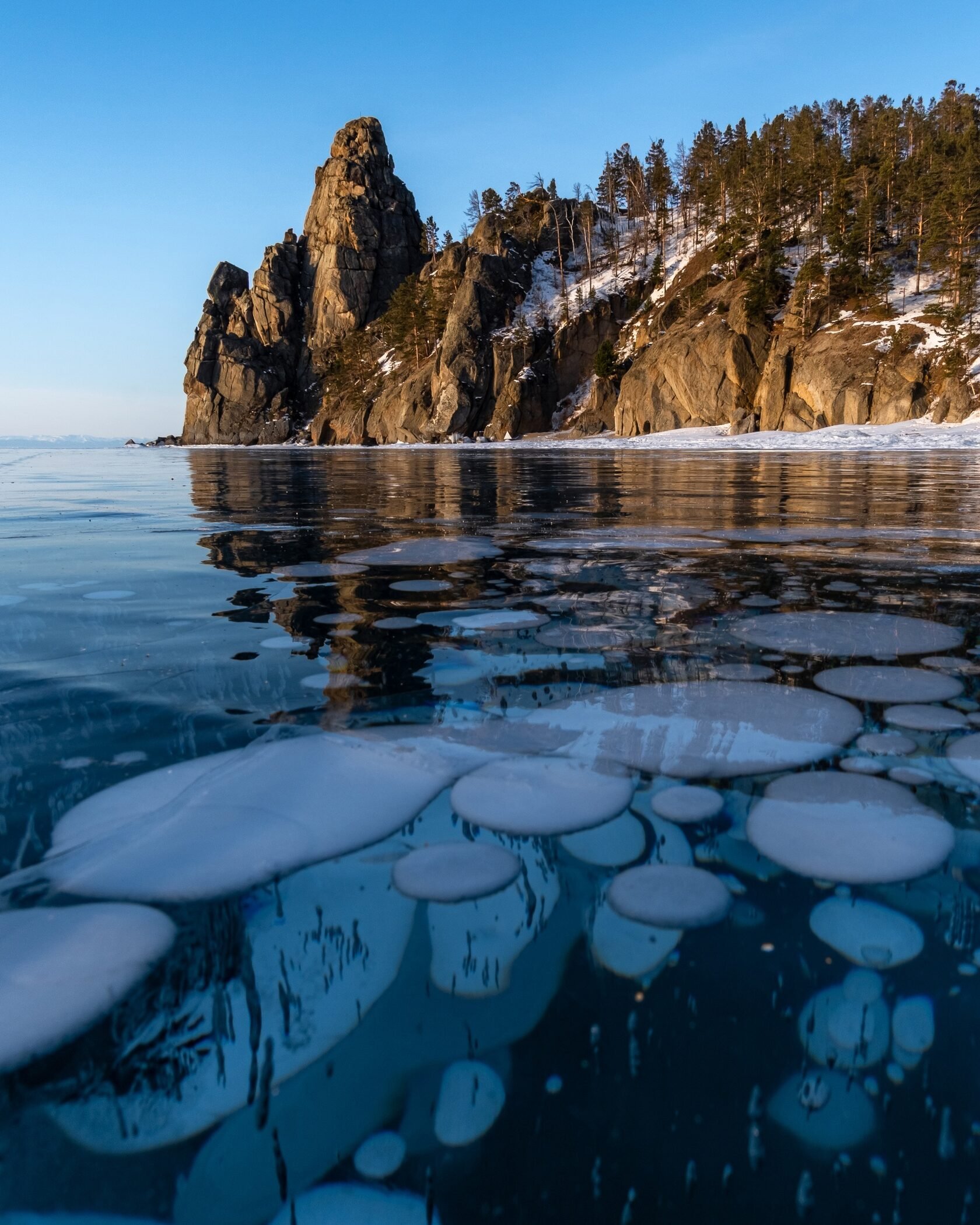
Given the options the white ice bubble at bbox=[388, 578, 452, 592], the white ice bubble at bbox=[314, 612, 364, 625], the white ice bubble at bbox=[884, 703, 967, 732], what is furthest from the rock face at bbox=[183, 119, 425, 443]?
the white ice bubble at bbox=[884, 703, 967, 732]

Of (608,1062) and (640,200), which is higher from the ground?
(640,200)

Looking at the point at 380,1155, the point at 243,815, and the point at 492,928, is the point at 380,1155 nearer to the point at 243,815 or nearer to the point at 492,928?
the point at 492,928

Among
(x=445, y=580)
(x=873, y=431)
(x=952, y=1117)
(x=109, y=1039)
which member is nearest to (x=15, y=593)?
(x=445, y=580)

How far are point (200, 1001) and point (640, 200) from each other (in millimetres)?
83809

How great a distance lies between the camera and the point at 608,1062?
3.29ft

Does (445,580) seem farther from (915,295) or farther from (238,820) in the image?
(915,295)

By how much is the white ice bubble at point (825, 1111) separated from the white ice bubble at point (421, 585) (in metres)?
3.49

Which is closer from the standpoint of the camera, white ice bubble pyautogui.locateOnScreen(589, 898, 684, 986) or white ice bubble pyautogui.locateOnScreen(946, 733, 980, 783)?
white ice bubble pyautogui.locateOnScreen(589, 898, 684, 986)

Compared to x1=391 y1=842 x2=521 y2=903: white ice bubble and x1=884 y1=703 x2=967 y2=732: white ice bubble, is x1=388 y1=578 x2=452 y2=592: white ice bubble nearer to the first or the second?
x1=884 y1=703 x2=967 y2=732: white ice bubble

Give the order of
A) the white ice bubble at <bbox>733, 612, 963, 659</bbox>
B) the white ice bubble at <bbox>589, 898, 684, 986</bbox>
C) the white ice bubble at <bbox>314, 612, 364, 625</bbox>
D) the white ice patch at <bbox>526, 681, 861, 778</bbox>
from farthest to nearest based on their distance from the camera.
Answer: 1. the white ice bubble at <bbox>314, 612, 364, 625</bbox>
2. the white ice bubble at <bbox>733, 612, 963, 659</bbox>
3. the white ice patch at <bbox>526, 681, 861, 778</bbox>
4. the white ice bubble at <bbox>589, 898, 684, 986</bbox>

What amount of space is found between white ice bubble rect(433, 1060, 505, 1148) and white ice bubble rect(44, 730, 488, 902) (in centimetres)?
60

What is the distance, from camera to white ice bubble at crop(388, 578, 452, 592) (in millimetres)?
4328

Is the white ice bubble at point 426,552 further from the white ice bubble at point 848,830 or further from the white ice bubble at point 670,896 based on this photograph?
the white ice bubble at point 670,896

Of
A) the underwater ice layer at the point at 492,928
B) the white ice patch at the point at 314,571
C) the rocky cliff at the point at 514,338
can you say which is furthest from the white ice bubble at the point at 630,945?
the rocky cliff at the point at 514,338
